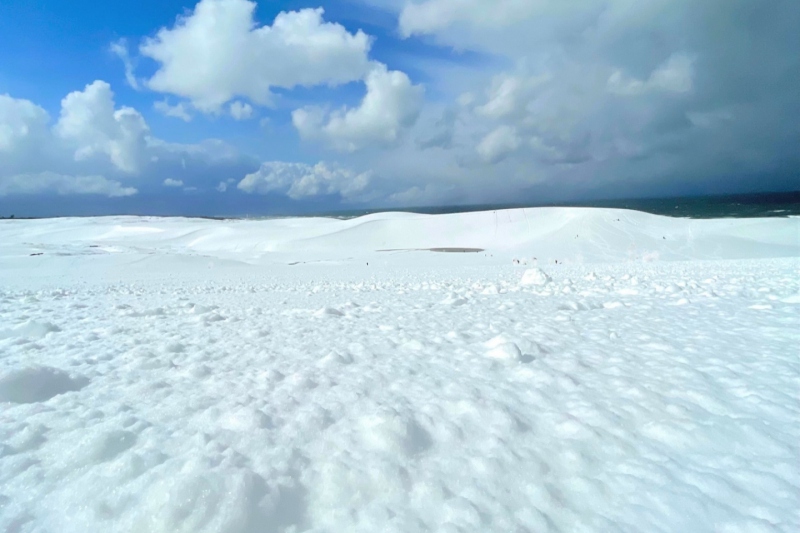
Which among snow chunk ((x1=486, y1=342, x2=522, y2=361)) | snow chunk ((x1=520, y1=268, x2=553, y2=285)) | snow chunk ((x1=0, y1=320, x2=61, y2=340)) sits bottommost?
snow chunk ((x1=520, y1=268, x2=553, y2=285))

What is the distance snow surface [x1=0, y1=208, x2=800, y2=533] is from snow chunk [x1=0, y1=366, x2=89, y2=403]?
0.6 inches

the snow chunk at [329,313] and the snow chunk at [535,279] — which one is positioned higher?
the snow chunk at [329,313]

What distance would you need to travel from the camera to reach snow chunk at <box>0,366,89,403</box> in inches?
110

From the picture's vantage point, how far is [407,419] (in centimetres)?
251

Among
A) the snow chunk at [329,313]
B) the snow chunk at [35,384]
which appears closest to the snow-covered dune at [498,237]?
the snow chunk at [329,313]

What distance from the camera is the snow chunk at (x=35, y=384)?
2.81m

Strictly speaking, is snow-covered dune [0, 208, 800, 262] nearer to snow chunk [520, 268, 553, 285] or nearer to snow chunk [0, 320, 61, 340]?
snow chunk [520, 268, 553, 285]

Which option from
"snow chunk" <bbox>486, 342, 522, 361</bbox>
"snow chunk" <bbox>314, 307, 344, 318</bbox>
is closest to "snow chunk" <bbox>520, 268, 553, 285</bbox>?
"snow chunk" <bbox>314, 307, 344, 318</bbox>

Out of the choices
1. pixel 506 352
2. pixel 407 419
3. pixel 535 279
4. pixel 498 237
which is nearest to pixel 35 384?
pixel 407 419

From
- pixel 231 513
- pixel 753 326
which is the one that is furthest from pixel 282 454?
pixel 753 326

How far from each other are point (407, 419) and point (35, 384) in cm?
269

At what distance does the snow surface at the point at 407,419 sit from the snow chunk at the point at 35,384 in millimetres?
16

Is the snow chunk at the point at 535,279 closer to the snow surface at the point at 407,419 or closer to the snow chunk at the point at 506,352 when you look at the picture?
the snow surface at the point at 407,419

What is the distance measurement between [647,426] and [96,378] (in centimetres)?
394
